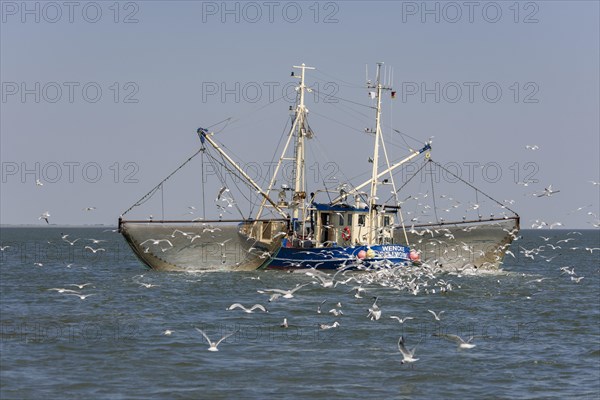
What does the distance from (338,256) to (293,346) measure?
31.3 m

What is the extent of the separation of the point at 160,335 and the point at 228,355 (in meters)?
4.99

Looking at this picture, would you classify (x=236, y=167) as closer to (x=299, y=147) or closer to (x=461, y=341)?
(x=299, y=147)

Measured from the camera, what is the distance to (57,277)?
67.8 m

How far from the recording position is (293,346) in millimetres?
33031

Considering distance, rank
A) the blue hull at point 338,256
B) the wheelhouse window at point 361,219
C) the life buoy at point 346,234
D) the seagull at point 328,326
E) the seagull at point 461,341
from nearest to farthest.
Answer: the seagull at point 461,341
the seagull at point 328,326
the blue hull at point 338,256
the life buoy at point 346,234
the wheelhouse window at point 361,219

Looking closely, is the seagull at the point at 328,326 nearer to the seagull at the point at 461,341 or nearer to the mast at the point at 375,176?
the seagull at the point at 461,341

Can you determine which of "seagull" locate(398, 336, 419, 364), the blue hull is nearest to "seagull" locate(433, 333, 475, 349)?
"seagull" locate(398, 336, 419, 364)

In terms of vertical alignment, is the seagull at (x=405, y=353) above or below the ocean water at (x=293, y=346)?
above

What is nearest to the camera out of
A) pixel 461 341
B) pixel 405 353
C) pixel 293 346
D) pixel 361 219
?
pixel 405 353

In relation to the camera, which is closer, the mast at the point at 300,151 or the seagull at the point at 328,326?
the seagull at the point at 328,326

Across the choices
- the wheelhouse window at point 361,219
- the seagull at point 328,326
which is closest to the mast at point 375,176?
the wheelhouse window at point 361,219

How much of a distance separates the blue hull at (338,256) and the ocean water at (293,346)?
8.09 metres

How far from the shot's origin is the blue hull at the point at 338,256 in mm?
62750

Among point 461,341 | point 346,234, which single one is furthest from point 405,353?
point 346,234
